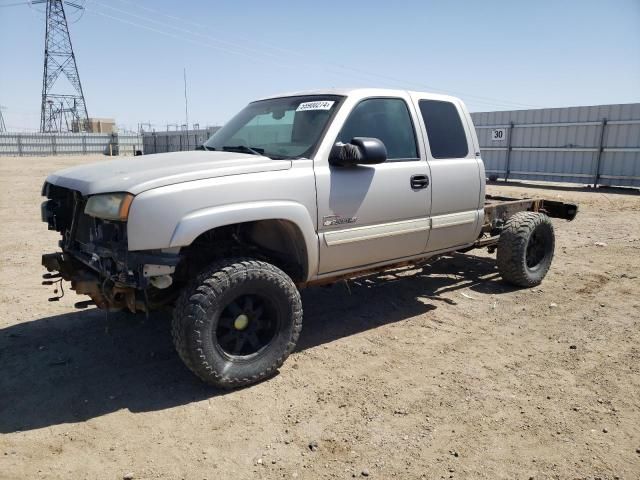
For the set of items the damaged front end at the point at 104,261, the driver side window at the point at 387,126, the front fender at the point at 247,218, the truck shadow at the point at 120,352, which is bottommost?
the truck shadow at the point at 120,352

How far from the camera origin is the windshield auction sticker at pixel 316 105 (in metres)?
4.01

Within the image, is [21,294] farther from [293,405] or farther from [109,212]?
[293,405]

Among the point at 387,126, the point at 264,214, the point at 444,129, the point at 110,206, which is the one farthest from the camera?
the point at 444,129

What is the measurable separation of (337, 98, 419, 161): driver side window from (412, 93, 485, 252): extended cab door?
0.18 metres

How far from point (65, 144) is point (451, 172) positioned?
154ft

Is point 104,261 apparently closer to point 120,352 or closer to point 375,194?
point 120,352

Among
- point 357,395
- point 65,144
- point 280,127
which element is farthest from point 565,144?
point 65,144

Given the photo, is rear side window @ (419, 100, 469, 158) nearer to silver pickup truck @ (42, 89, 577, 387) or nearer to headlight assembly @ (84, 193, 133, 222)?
silver pickup truck @ (42, 89, 577, 387)

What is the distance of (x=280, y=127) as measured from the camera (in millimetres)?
4191

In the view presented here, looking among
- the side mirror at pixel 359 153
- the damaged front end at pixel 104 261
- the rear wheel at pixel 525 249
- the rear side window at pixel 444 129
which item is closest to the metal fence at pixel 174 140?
the rear wheel at pixel 525 249

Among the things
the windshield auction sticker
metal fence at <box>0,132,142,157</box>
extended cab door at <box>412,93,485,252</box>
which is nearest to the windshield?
the windshield auction sticker

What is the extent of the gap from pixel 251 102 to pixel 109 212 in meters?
2.23

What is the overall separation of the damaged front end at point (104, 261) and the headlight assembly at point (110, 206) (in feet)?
0.20

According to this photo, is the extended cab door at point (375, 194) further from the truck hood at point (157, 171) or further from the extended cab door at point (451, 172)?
the truck hood at point (157, 171)
